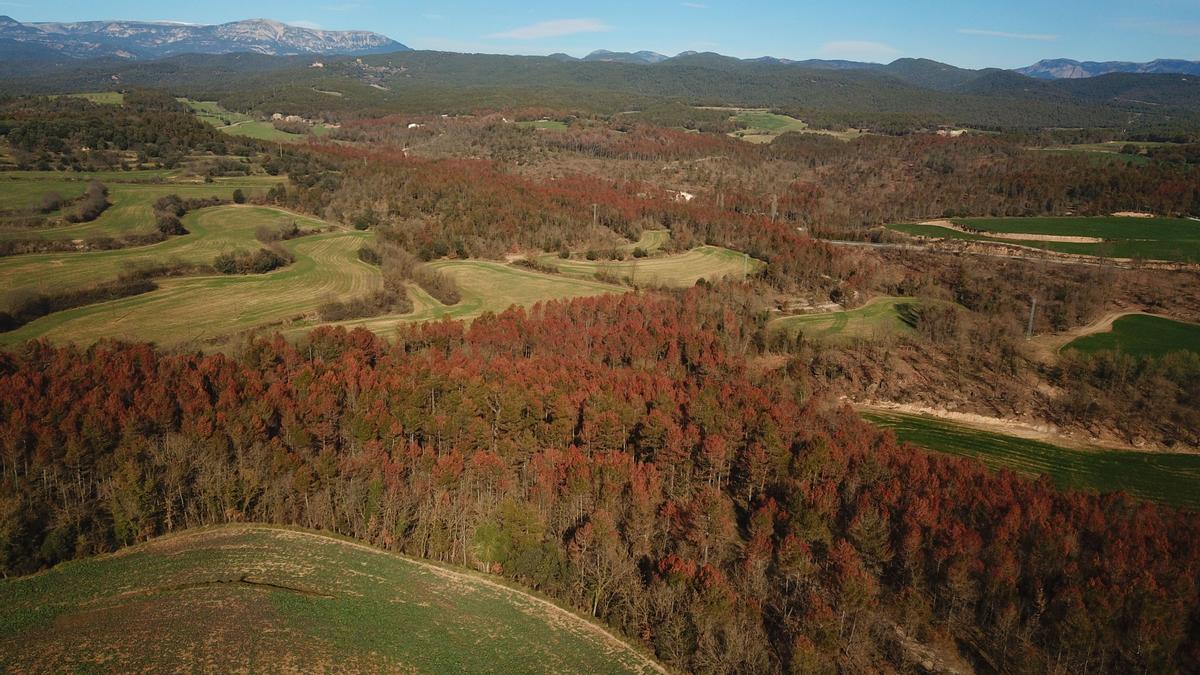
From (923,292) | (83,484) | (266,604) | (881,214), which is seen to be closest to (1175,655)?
(266,604)

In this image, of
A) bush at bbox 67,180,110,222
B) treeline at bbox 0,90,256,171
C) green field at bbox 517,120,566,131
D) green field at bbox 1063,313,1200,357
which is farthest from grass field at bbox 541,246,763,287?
green field at bbox 517,120,566,131

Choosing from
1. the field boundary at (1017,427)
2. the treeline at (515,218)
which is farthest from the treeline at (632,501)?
the treeline at (515,218)

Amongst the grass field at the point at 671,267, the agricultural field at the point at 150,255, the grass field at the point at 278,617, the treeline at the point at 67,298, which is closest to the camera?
the grass field at the point at 278,617

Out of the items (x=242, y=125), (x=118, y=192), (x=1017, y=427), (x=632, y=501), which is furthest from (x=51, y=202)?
(x=1017, y=427)

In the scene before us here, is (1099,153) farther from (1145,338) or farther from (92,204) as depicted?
(92,204)

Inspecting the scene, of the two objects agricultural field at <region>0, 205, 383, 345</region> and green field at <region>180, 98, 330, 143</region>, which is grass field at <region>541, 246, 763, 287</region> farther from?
green field at <region>180, 98, 330, 143</region>

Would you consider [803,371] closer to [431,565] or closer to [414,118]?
[431,565]

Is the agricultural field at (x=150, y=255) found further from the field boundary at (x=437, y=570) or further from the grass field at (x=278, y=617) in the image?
the grass field at (x=278, y=617)
